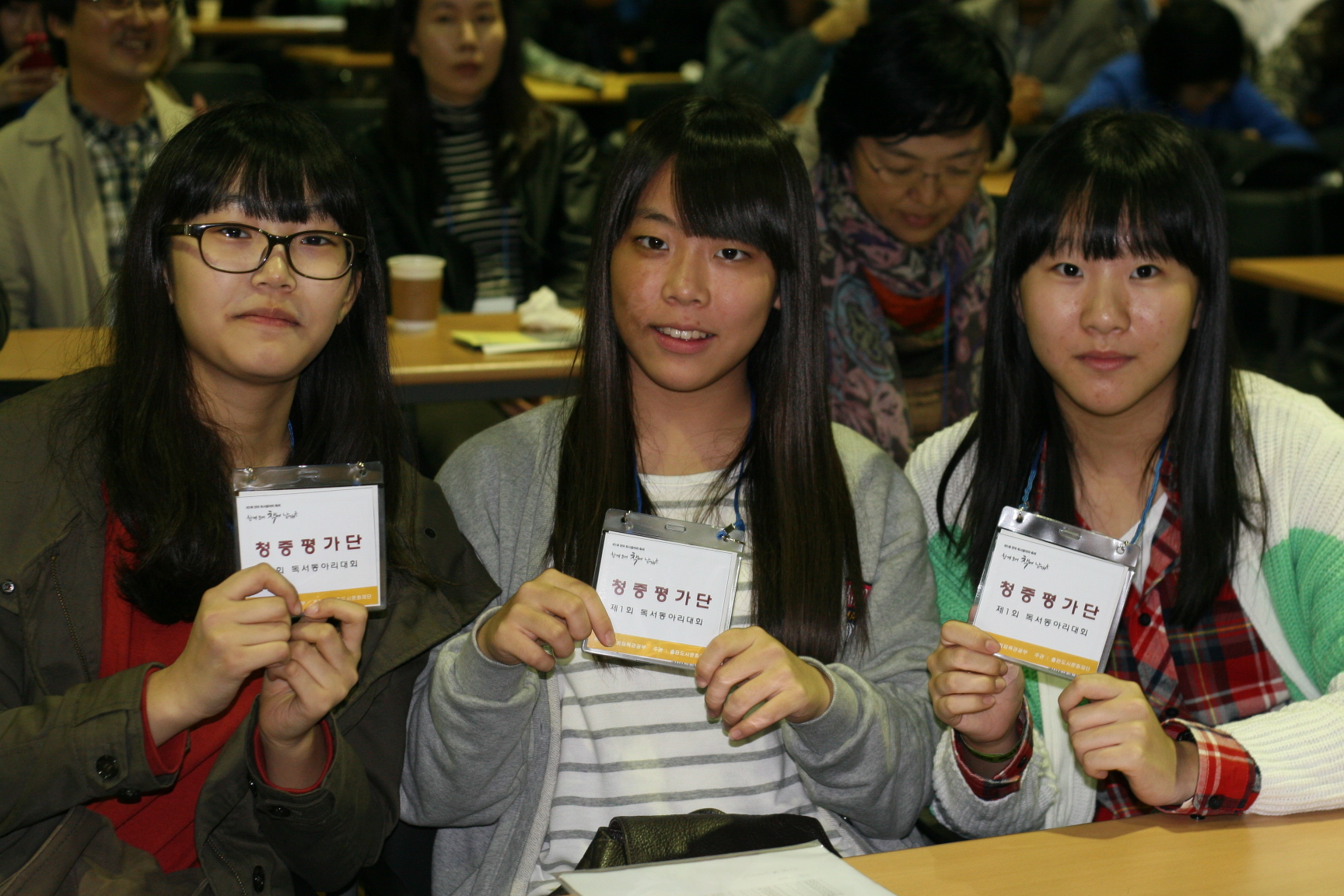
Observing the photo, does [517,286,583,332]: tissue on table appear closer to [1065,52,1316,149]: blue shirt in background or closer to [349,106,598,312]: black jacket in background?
[349,106,598,312]: black jacket in background

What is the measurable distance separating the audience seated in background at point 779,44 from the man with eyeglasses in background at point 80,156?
7.25 feet

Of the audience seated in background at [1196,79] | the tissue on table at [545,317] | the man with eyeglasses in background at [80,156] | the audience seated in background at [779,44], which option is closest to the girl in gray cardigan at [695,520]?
the tissue on table at [545,317]

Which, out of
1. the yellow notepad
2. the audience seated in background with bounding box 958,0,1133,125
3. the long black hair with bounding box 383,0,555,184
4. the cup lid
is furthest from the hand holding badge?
the audience seated in background with bounding box 958,0,1133,125

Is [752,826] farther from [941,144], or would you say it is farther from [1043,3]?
[1043,3]

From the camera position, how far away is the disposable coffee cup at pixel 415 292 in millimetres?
3092

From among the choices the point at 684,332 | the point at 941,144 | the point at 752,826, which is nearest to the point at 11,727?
the point at 752,826

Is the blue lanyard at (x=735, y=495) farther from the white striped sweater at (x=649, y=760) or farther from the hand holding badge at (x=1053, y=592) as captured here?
the hand holding badge at (x=1053, y=592)

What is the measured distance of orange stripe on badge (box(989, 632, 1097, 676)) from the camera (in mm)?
1447

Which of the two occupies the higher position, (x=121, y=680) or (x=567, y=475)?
(x=567, y=475)

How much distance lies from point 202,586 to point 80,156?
7.95 feet

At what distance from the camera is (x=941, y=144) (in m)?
2.57

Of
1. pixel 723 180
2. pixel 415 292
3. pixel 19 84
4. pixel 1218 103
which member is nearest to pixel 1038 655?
pixel 723 180

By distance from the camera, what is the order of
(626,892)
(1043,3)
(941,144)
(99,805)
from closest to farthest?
(626,892) < (99,805) < (941,144) < (1043,3)

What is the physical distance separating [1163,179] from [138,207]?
4.44 feet
